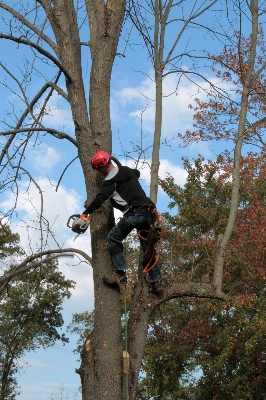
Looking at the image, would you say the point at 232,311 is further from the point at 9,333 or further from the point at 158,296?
the point at 9,333

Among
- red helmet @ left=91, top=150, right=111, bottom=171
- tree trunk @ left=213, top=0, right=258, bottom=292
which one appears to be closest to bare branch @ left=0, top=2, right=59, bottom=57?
red helmet @ left=91, top=150, right=111, bottom=171

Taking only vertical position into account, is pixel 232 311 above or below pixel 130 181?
above

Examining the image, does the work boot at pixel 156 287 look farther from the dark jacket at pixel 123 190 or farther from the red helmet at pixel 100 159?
the red helmet at pixel 100 159

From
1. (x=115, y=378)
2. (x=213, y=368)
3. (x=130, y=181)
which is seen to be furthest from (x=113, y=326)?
(x=213, y=368)

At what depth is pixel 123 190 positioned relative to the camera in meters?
5.54

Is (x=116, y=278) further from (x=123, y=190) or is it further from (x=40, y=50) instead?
(x=40, y=50)

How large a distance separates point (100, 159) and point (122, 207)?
0.56m

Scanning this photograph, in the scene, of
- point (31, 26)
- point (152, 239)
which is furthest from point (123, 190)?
point (31, 26)

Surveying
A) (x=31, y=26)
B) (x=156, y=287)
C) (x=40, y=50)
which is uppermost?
(x=31, y=26)

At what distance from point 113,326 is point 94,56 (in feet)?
9.01

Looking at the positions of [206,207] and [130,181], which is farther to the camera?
[206,207]

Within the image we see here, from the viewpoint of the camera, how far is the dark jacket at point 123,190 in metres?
5.39

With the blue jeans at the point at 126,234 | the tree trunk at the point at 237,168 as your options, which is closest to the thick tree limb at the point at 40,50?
the blue jeans at the point at 126,234

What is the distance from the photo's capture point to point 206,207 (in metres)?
18.0
